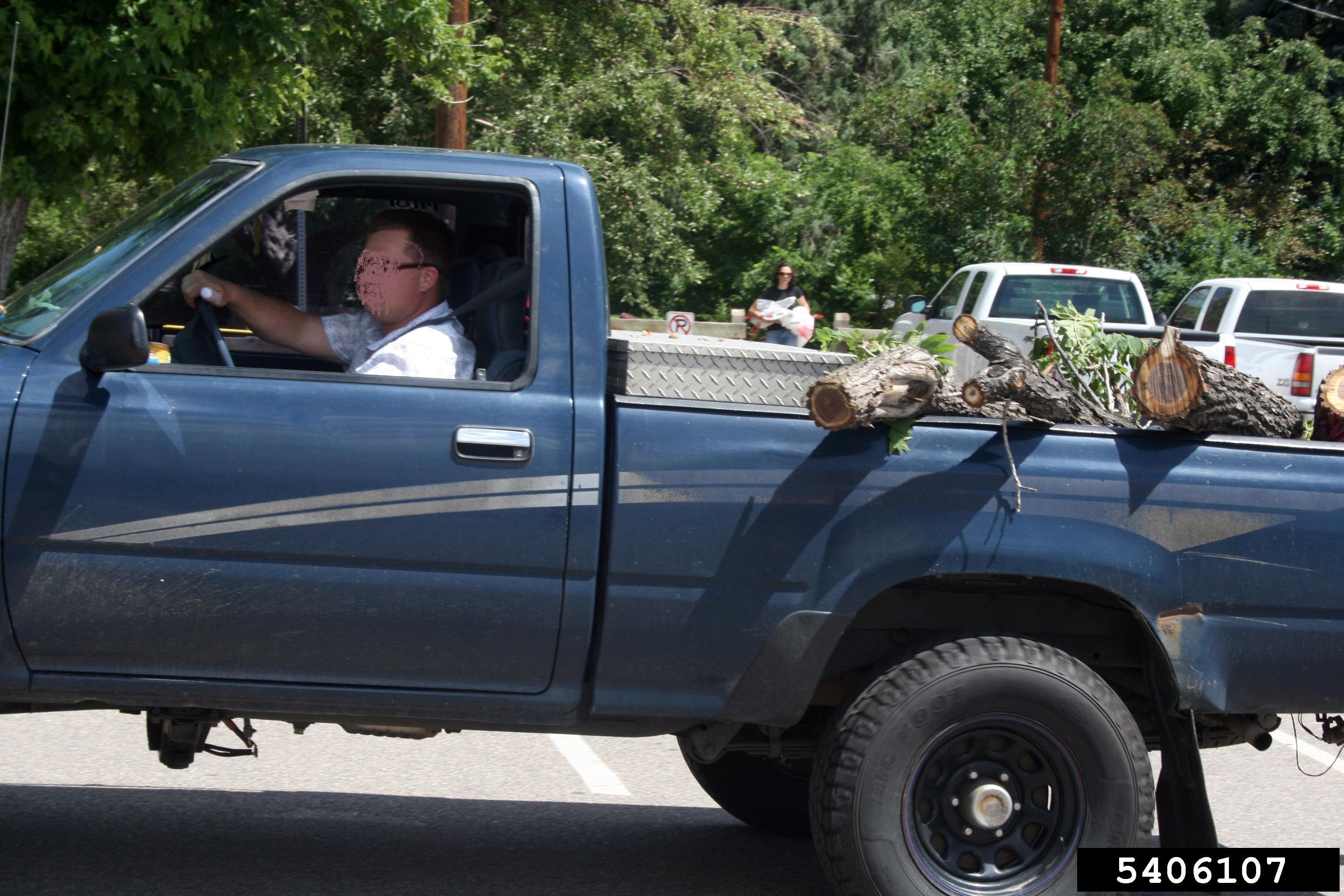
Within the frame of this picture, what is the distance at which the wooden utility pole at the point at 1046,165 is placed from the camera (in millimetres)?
23266

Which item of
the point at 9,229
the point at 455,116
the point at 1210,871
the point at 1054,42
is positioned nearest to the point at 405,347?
the point at 1210,871

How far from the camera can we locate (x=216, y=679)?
3.35 m

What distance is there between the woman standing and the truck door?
10058 millimetres

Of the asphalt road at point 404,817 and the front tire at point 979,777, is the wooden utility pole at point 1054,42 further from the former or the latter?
the front tire at point 979,777

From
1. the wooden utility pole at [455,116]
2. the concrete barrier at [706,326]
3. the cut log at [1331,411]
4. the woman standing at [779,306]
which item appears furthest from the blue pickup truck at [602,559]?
the concrete barrier at [706,326]

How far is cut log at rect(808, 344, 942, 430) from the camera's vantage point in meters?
3.36

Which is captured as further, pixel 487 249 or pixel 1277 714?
pixel 487 249

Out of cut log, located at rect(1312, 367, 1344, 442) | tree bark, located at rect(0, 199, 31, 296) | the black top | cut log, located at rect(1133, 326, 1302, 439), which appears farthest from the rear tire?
the black top

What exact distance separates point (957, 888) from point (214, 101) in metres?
8.21

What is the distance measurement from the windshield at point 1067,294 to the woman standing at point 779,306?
3292mm

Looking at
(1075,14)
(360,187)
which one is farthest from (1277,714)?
(1075,14)

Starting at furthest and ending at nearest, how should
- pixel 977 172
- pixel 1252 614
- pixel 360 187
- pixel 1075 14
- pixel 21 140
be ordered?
pixel 1075 14, pixel 977 172, pixel 21 140, pixel 360 187, pixel 1252 614

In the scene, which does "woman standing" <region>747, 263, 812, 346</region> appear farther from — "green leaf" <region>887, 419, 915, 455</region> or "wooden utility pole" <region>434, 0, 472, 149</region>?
"green leaf" <region>887, 419, 915, 455</region>

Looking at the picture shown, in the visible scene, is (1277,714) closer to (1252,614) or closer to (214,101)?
(1252,614)
